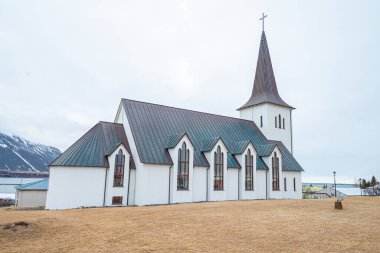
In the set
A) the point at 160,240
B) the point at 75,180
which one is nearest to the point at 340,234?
the point at 160,240

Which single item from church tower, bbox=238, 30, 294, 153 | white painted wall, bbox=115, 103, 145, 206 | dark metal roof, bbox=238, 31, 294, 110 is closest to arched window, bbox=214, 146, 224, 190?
white painted wall, bbox=115, 103, 145, 206

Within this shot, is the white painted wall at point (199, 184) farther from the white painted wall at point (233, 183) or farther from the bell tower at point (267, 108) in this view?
the bell tower at point (267, 108)

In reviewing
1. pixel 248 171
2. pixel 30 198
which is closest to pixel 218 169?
pixel 248 171

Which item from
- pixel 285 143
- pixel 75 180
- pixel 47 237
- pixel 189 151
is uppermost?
pixel 285 143

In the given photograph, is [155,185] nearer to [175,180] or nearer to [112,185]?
[175,180]

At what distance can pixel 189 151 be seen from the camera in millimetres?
28484

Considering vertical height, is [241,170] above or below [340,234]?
above

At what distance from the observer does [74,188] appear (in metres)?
23.6

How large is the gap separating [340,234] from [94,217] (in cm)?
1258

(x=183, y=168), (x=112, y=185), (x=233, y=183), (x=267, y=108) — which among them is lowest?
(x=112, y=185)

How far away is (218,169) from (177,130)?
19.7ft

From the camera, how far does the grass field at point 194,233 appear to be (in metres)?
10.6

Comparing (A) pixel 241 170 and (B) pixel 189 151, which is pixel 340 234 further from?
(A) pixel 241 170

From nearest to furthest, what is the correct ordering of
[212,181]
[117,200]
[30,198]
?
[117,200]
[212,181]
[30,198]
